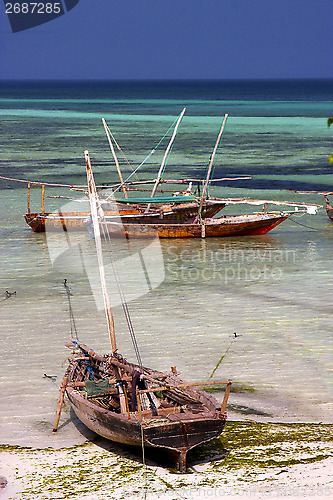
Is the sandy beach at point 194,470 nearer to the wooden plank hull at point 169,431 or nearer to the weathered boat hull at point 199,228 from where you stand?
the wooden plank hull at point 169,431

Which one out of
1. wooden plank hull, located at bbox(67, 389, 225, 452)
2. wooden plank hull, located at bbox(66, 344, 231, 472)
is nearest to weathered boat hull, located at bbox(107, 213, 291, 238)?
wooden plank hull, located at bbox(66, 344, 231, 472)

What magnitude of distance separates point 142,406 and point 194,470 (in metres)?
1.23

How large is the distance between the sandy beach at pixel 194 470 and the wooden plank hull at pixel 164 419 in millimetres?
315

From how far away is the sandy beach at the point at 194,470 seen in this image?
9.23m

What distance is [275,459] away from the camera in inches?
390

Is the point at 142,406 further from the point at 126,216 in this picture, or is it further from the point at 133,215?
the point at 126,216

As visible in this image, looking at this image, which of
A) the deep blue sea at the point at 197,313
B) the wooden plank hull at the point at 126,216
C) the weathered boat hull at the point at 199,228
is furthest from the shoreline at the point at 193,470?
the wooden plank hull at the point at 126,216

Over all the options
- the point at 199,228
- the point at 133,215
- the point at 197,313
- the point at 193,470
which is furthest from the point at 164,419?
the point at 133,215

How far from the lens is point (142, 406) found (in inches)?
412

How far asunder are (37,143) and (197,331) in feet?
150

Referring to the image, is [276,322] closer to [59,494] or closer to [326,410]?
[326,410]

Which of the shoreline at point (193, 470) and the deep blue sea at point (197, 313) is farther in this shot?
the deep blue sea at point (197, 313)

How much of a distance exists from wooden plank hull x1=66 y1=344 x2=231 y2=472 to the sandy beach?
32 centimetres

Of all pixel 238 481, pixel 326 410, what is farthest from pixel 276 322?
pixel 238 481
